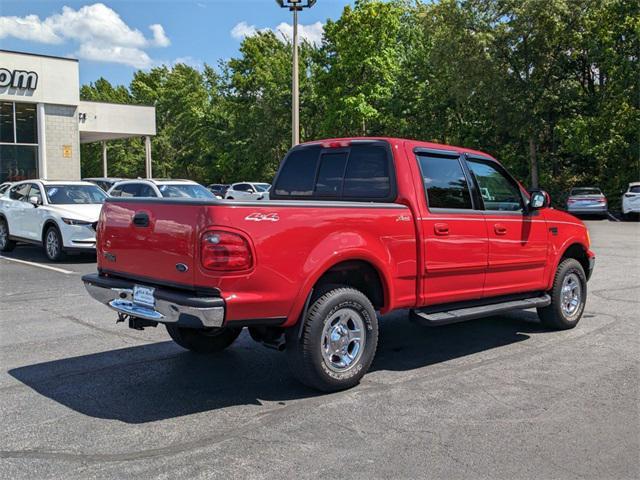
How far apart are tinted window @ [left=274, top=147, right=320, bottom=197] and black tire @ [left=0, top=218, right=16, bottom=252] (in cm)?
1046

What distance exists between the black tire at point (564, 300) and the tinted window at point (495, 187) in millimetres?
1071

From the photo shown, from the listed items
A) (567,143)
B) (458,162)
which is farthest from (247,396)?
(567,143)

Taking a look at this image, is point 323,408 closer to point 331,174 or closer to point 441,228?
point 441,228

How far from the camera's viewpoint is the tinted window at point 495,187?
6219 millimetres

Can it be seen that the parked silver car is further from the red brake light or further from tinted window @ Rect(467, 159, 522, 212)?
the red brake light

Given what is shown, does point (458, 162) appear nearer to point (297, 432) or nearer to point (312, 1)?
point (297, 432)

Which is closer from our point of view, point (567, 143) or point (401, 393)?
point (401, 393)

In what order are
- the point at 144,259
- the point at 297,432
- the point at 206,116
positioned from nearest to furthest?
the point at 297,432, the point at 144,259, the point at 206,116

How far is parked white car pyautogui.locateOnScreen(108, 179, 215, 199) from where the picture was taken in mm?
14625

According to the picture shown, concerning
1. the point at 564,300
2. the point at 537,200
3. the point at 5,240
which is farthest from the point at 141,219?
the point at 5,240

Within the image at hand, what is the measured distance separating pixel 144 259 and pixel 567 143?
98.7 ft

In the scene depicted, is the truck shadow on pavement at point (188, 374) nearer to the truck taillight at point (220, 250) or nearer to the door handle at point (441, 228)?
the truck taillight at point (220, 250)

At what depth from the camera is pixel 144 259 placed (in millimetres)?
4746

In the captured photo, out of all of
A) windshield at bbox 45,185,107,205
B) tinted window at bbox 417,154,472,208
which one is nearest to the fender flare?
tinted window at bbox 417,154,472,208
